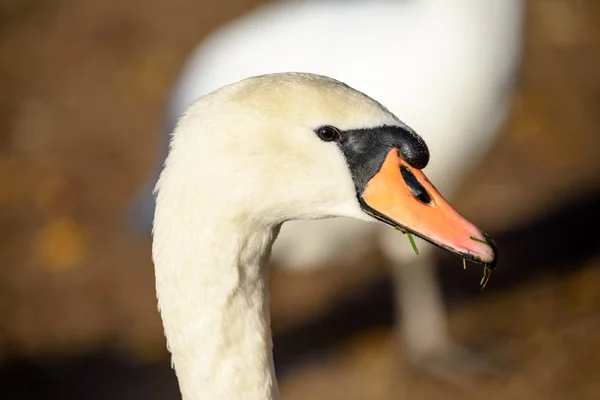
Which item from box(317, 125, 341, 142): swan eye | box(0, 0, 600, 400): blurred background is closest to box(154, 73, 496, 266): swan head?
box(317, 125, 341, 142): swan eye

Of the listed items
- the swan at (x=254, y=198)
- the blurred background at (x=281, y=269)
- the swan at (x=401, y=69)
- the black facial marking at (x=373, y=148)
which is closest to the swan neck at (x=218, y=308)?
the swan at (x=254, y=198)

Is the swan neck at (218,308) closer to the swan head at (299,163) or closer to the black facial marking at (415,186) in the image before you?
the swan head at (299,163)

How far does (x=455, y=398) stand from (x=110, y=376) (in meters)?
1.58

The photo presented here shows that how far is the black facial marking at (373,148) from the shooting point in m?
1.59

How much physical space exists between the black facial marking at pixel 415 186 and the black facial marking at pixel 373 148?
0.7 inches

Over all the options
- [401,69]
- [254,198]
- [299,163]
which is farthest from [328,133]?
[401,69]

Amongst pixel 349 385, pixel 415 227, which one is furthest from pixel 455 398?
pixel 415 227

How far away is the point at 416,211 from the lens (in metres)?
1.63

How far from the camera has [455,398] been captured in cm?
396

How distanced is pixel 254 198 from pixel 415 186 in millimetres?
313

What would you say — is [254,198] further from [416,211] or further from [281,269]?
[281,269]

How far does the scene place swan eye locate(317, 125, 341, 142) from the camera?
157 centimetres

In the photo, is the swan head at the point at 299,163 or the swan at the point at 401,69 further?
the swan at the point at 401,69

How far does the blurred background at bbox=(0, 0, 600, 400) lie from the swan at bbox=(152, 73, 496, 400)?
7.43ft
